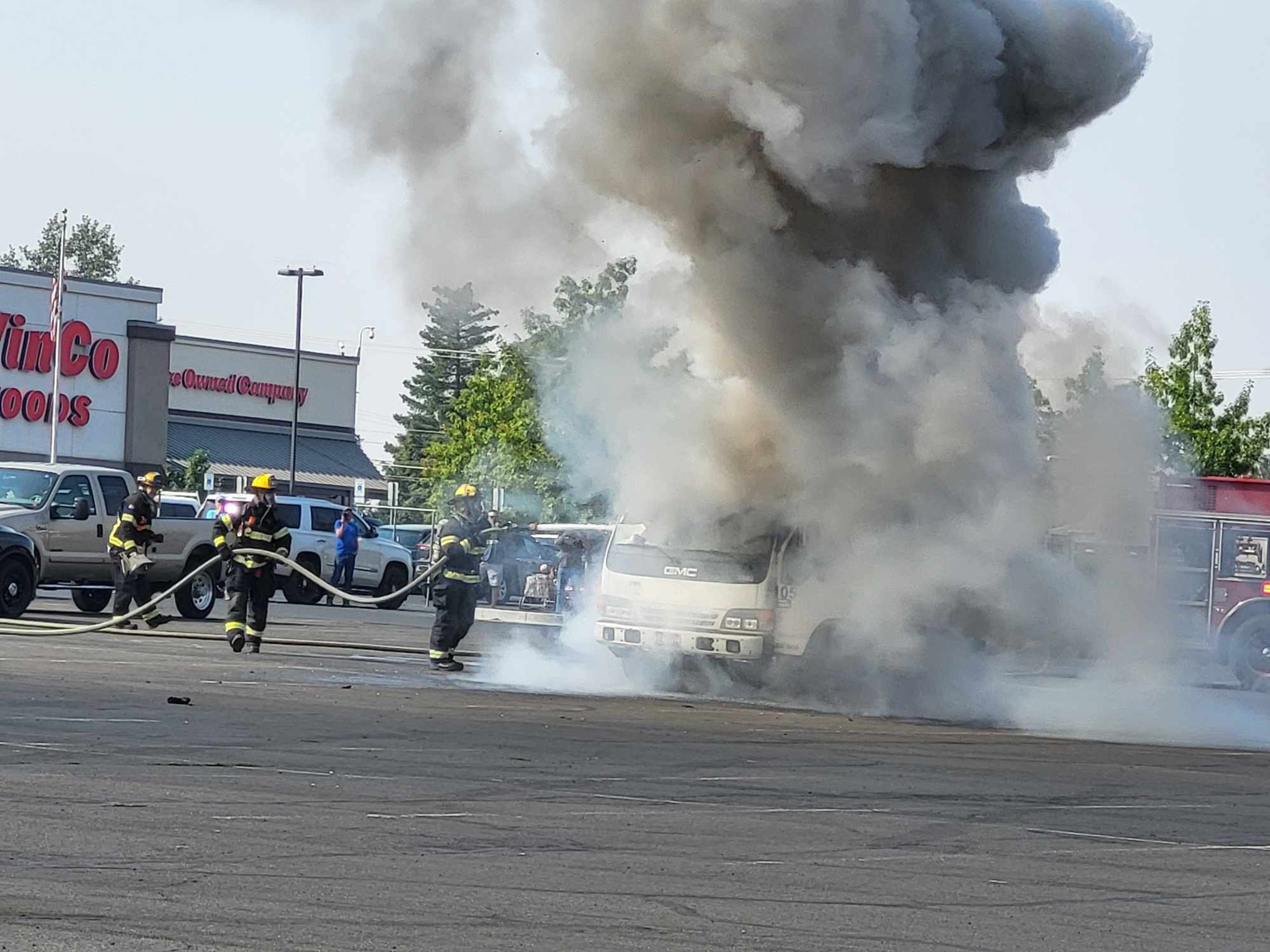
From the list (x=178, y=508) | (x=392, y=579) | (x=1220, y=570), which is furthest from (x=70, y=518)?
(x=1220, y=570)

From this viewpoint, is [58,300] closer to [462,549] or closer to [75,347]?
A: [75,347]

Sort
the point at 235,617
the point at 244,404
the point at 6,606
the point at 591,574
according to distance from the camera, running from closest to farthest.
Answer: the point at 235,617 → the point at 591,574 → the point at 6,606 → the point at 244,404

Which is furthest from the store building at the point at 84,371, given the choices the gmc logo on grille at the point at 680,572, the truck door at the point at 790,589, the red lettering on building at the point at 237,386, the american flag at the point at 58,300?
the truck door at the point at 790,589

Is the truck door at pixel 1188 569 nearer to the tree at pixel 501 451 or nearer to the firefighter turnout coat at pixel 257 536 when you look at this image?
the firefighter turnout coat at pixel 257 536

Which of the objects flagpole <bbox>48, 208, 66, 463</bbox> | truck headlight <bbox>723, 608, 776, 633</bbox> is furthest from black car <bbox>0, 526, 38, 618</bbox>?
flagpole <bbox>48, 208, 66, 463</bbox>

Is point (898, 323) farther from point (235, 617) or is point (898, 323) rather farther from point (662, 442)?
point (235, 617)

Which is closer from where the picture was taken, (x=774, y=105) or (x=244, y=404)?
(x=774, y=105)

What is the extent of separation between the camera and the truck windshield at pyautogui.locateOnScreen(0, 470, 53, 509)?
85.4 feet

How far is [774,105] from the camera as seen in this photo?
674 inches

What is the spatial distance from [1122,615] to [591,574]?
5.72m

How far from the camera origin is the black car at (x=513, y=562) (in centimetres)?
3694

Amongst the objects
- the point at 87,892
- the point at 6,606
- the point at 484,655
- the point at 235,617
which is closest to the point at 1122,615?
the point at 484,655

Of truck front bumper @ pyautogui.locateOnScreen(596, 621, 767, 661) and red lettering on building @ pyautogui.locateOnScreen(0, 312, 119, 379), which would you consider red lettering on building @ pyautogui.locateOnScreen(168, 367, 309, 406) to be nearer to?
red lettering on building @ pyautogui.locateOnScreen(0, 312, 119, 379)

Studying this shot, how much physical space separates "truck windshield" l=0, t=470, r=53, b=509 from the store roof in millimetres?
41682
